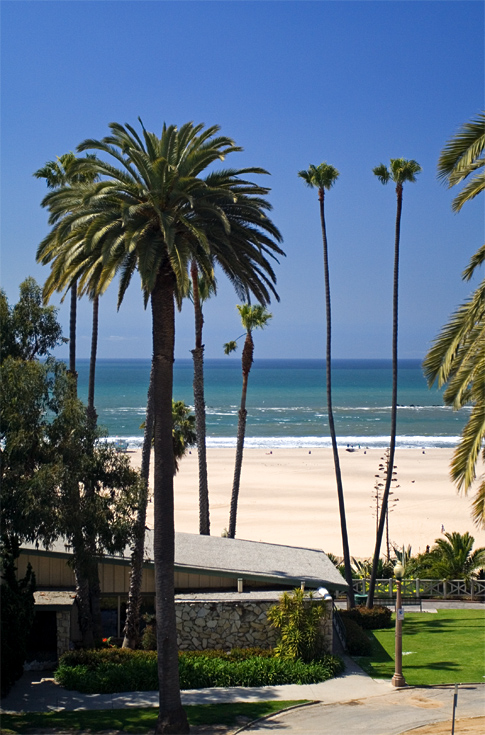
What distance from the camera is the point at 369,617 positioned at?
23.9 meters

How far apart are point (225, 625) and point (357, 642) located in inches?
160

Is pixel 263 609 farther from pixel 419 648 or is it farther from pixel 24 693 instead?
pixel 24 693

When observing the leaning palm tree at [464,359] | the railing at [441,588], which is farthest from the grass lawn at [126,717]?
the railing at [441,588]

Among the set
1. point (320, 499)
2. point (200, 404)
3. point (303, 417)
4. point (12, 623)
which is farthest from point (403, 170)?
point (303, 417)

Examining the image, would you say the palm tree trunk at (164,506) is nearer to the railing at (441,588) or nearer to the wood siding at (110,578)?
the wood siding at (110,578)

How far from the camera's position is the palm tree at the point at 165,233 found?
15.3 m

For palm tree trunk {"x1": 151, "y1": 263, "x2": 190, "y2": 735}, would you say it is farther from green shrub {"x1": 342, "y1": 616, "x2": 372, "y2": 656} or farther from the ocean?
the ocean

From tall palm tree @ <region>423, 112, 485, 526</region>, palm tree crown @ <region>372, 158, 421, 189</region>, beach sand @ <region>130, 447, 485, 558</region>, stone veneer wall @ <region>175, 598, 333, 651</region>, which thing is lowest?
beach sand @ <region>130, 447, 485, 558</region>

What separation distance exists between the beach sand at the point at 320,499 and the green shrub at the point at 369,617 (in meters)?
11.1

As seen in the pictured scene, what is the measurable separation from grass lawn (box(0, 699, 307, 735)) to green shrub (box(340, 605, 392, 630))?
754 cm

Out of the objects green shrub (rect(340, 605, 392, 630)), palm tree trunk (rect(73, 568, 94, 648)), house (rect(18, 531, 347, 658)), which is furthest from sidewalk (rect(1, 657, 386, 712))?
green shrub (rect(340, 605, 392, 630))

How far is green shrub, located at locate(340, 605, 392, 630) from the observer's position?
23.8 meters

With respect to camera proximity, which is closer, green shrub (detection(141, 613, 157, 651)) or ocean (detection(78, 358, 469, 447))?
green shrub (detection(141, 613, 157, 651))

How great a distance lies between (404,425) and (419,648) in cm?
9080
